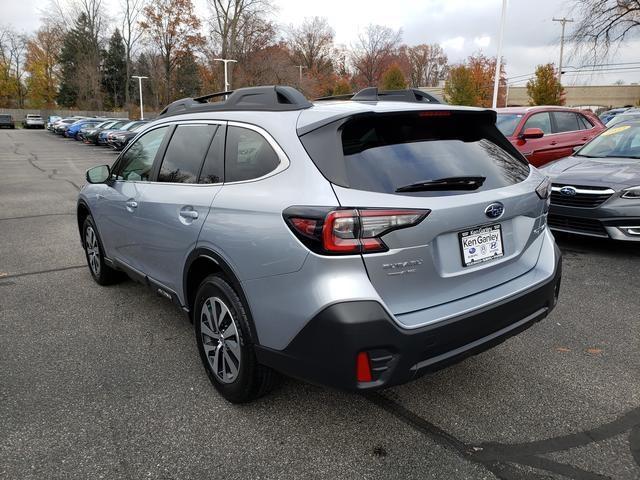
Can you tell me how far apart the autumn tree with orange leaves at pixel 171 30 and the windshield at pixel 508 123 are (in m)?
52.5

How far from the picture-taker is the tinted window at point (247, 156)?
2598 mm

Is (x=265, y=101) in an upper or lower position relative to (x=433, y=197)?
upper

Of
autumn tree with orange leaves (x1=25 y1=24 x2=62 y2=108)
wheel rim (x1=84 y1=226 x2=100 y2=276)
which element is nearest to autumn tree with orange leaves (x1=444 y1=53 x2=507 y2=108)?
wheel rim (x1=84 y1=226 x2=100 y2=276)

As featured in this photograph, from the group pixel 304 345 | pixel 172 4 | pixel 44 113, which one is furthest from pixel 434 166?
pixel 44 113

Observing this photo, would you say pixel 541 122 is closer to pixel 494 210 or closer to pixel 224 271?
pixel 494 210

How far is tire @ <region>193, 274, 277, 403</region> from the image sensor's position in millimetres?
2625

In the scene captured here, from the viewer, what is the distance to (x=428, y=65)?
262ft

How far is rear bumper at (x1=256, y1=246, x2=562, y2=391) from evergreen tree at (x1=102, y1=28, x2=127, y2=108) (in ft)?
247

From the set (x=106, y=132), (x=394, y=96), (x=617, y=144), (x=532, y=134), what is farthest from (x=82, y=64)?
(x=394, y=96)

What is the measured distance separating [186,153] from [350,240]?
1663 mm

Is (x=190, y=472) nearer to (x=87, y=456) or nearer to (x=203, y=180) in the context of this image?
(x=87, y=456)

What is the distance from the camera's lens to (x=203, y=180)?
3045 mm

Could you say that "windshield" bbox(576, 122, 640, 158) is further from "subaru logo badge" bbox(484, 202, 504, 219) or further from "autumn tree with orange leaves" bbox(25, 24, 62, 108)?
"autumn tree with orange leaves" bbox(25, 24, 62, 108)

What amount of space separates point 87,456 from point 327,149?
1890mm
